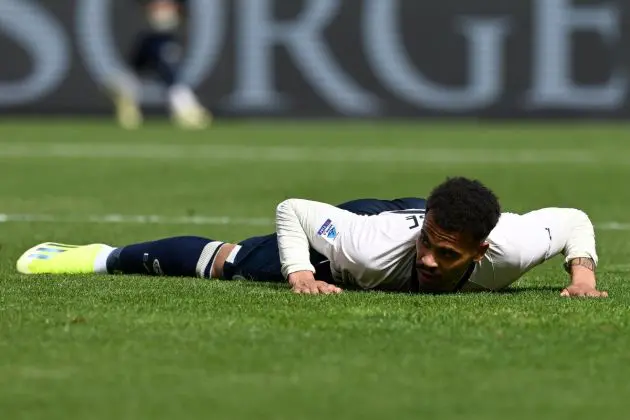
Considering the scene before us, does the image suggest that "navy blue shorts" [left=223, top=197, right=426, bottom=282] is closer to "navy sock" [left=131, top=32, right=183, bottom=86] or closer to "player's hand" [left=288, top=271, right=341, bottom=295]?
"player's hand" [left=288, top=271, right=341, bottom=295]

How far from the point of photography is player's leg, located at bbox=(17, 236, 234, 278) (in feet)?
28.3

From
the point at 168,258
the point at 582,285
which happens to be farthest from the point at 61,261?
the point at 582,285

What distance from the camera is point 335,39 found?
2575 cm

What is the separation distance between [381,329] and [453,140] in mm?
16324

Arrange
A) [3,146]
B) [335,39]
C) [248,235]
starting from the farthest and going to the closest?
[335,39] → [3,146] → [248,235]

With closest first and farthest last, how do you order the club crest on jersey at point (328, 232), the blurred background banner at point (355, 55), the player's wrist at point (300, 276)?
1. the player's wrist at point (300, 276)
2. the club crest on jersey at point (328, 232)
3. the blurred background banner at point (355, 55)

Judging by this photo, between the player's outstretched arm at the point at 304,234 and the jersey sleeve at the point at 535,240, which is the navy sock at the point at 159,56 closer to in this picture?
the player's outstretched arm at the point at 304,234

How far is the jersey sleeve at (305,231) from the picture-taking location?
7.72 metres

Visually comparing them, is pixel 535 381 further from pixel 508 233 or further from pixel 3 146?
pixel 3 146

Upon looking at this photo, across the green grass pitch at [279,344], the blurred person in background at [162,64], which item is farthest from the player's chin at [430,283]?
the blurred person in background at [162,64]

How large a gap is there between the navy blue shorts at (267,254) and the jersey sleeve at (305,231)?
0.44 metres

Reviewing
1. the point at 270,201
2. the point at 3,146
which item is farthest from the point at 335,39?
the point at 270,201

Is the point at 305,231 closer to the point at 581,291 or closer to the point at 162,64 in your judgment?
the point at 581,291

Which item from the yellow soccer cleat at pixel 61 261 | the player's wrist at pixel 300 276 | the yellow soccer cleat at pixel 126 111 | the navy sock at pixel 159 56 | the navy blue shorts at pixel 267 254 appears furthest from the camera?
the yellow soccer cleat at pixel 126 111
